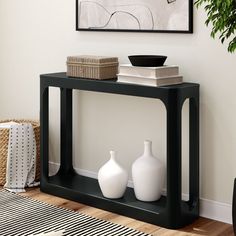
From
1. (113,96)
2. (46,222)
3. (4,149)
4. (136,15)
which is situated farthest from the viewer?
(4,149)

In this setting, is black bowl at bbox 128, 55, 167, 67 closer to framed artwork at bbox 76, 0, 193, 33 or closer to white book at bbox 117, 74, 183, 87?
white book at bbox 117, 74, 183, 87

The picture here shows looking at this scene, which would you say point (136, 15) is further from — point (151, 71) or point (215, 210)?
point (215, 210)

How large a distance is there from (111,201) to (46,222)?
0.37 metres

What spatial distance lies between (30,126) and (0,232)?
913 mm

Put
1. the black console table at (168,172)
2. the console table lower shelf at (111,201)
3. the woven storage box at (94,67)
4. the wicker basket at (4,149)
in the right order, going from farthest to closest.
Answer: the wicker basket at (4,149)
the woven storage box at (94,67)
the console table lower shelf at (111,201)
the black console table at (168,172)

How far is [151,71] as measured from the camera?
2.57 metres

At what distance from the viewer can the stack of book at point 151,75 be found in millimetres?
2564

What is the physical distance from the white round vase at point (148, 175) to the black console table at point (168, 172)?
0.05 meters

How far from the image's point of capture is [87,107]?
3285 millimetres

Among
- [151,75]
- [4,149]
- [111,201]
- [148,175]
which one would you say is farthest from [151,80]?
[4,149]

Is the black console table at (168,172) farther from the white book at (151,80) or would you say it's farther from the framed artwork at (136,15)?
the framed artwork at (136,15)

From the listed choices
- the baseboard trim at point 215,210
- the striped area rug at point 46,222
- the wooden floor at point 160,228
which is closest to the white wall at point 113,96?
the baseboard trim at point 215,210

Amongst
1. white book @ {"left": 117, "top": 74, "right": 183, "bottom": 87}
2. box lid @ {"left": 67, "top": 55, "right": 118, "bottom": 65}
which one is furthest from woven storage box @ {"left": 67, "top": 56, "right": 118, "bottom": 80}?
white book @ {"left": 117, "top": 74, "right": 183, "bottom": 87}

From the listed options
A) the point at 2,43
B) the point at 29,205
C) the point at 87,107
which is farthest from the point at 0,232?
the point at 2,43
